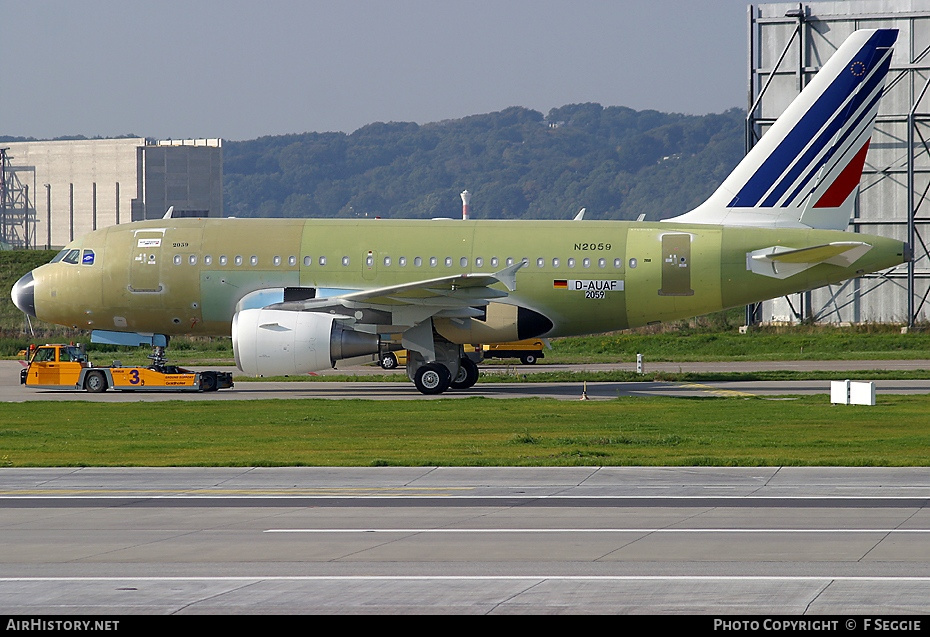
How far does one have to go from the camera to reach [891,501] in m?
15.8

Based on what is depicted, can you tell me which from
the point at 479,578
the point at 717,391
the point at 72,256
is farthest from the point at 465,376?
the point at 479,578

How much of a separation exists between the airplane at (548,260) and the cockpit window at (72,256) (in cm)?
44

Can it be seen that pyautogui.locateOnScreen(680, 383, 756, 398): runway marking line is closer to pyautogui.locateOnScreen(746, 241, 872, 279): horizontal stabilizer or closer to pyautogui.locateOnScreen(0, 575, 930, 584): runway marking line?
pyautogui.locateOnScreen(746, 241, 872, 279): horizontal stabilizer

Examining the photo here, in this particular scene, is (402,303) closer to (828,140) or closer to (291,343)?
(291,343)

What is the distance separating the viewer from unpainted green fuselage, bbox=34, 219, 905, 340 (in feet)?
115

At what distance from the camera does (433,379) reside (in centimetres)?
3456

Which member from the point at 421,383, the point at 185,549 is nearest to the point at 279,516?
the point at 185,549

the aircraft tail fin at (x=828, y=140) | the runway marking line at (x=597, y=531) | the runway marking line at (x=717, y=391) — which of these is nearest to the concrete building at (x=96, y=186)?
the runway marking line at (x=717, y=391)

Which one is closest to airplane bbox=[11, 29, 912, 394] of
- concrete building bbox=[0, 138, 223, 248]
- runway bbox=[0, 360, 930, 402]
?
runway bbox=[0, 360, 930, 402]

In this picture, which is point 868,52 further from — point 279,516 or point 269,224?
point 279,516

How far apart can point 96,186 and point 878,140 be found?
117 metres

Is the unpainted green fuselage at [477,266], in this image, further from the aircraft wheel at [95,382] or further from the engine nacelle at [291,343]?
the aircraft wheel at [95,382]

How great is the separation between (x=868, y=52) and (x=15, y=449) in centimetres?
2619

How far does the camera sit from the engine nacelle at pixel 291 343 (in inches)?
1289
